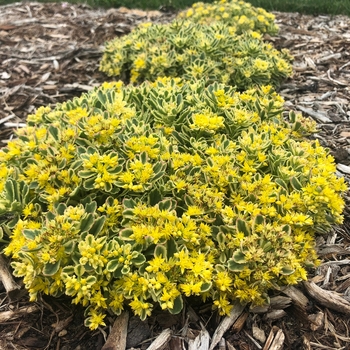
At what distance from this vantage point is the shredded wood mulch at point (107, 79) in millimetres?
2275

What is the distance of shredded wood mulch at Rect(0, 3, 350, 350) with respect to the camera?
7.47 ft

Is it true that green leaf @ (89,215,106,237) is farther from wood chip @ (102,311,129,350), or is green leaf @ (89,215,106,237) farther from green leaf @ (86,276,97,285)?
wood chip @ (102,311,129,350)

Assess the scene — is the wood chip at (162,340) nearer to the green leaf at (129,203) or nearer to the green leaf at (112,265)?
the green leaf at (112,265)

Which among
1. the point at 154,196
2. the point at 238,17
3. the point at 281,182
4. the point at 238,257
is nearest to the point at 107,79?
the point at 238,17

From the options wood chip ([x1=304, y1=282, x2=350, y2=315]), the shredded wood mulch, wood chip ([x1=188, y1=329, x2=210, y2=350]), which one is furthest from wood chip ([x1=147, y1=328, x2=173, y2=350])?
wood chip ([x1=304, y1=282, x2=350, y2=315])

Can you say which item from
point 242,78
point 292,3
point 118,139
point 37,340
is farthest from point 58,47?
point 37,340

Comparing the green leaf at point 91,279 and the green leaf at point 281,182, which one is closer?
the green leaf at point 91,279

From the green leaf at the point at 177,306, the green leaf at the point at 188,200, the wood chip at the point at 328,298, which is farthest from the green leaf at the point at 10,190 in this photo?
the wood chip at the point at 328,298

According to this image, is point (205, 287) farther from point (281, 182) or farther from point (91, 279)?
point (281, 182)

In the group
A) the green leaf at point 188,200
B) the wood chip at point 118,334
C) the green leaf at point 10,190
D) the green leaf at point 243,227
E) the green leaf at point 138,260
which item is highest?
the green leaf at point 10,190

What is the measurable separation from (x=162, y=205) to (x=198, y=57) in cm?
235

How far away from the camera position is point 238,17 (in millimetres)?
5195

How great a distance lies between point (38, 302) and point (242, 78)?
113 inches

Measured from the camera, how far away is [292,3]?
6.63m
